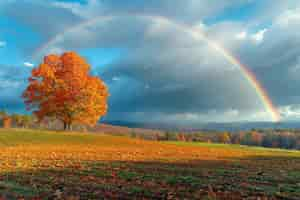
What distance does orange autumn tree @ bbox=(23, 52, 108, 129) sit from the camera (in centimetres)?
3844

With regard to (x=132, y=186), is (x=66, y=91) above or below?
above

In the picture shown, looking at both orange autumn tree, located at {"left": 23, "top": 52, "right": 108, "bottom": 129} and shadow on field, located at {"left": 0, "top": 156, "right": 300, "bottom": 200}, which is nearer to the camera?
shadow on field, located at {"left": 0, "top": 156, "right": 300, "bottom": 200}

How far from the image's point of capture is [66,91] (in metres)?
38.6

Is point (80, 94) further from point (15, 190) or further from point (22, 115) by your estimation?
point (22, 115)

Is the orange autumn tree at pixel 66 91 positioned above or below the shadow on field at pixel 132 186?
above

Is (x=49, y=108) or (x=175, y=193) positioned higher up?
(x=49, y=108)

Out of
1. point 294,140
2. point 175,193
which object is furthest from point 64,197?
point 294,140

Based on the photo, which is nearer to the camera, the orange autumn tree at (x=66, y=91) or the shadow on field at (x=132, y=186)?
the shadow on field at (x=132, y=186)

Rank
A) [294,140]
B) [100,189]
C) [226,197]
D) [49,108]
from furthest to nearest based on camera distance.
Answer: [294,140] < [49,108] < [100,189] < [226,197]

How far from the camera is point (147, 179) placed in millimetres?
10469

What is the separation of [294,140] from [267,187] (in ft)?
362

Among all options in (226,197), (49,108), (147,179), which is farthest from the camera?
(49,108)

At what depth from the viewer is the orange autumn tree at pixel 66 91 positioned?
126ft

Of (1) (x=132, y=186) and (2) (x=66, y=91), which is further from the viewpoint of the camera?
(2) (x=66, y=91)
